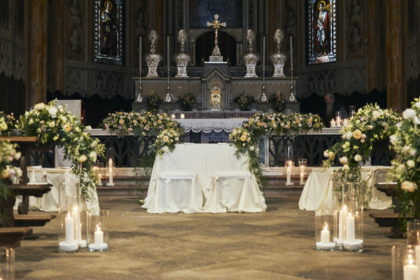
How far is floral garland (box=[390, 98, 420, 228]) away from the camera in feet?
14.5

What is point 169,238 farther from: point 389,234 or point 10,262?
point 10,262

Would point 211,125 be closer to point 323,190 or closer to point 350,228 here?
point 323,190

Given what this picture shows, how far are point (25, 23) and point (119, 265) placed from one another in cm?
1315

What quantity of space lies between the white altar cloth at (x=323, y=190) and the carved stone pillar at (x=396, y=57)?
7230 mm

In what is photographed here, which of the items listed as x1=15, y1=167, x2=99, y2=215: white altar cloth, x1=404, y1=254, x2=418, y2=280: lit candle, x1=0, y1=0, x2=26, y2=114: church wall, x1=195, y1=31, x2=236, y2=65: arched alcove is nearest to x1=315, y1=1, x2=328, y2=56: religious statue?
x1=195, y1=31, x2=236, y2=65: arched alcove

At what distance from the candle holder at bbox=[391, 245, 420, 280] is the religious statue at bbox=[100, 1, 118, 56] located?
18.2 metres

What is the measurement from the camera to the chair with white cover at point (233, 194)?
29.2 ft

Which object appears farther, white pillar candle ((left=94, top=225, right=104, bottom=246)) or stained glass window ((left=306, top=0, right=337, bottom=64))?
stained glass window ((left=306, top=0, right=337, bottom=64))

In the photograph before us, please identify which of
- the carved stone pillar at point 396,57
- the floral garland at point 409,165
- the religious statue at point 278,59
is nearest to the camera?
the floral garland at point 409,165

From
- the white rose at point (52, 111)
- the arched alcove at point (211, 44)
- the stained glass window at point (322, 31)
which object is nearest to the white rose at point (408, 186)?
the white rose at point (52, 111)

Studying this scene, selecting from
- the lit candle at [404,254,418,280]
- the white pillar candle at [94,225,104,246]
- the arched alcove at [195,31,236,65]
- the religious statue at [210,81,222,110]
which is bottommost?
the white pillar candle at [94,225,104,246]

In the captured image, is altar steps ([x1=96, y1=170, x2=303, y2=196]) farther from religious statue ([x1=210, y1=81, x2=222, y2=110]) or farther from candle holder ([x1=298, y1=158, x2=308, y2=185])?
religious statue ([x1=210, y1=81, x2=222, y2=110])

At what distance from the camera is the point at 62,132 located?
21.1 ft

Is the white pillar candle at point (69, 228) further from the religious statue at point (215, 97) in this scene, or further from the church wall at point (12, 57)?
the religious statue at point (215, 97)
